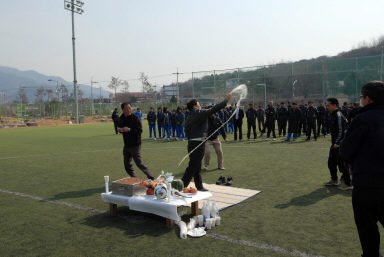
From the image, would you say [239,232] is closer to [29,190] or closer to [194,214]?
[194,214]

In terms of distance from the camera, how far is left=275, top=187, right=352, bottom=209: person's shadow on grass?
659 centimetres

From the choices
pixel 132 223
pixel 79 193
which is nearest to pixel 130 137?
pixel 79 193

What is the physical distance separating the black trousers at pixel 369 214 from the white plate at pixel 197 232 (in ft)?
7.88

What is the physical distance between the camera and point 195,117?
6.81 m

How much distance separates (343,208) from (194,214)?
293cm

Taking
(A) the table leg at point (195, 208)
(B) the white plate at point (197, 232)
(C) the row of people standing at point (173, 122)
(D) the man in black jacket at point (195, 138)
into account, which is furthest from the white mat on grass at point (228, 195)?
(C) the row of people standing at point (173, 122)

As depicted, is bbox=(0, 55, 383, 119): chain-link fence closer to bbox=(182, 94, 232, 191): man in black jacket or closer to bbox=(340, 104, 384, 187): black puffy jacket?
bbox=(182, 94, 232, 191): man in black jacket

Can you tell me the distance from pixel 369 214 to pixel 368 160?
0.59m

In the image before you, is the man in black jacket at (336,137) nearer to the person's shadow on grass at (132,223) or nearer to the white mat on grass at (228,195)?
the white mat on grass at (228,195)

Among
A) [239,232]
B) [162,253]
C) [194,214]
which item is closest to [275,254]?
[239,232]

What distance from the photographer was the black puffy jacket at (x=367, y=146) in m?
3.28

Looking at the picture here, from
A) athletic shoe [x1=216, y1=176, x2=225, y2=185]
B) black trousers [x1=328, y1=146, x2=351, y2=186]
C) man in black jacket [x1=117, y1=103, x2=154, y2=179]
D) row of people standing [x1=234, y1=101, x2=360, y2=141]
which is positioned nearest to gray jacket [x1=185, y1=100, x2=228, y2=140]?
man in black jacket [x1=117, y1=103, x2=154, y2=179]

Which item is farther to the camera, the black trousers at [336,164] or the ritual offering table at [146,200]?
the black trousers at [336,164]

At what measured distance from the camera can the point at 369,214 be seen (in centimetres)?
339
